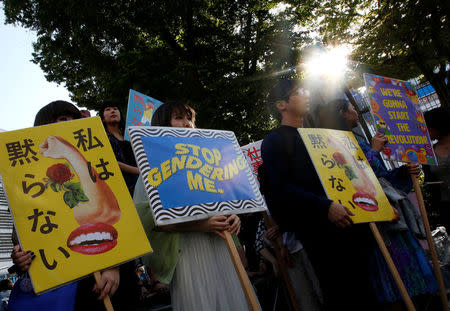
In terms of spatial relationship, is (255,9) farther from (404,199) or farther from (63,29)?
(404,199)

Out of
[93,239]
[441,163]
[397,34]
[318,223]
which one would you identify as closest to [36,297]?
[93,239]

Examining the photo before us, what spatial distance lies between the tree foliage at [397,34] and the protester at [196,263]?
650cm

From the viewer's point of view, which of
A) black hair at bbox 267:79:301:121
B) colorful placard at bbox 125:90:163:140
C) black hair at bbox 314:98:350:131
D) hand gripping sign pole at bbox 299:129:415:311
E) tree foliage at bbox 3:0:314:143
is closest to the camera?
hand gripping sign pole at bbox 299:129:415:311

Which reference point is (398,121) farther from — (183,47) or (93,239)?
(183,47)

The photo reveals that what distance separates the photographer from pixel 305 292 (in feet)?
8.61

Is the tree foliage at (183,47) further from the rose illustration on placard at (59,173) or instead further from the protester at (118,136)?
the rose illustration on placard at (59,173)

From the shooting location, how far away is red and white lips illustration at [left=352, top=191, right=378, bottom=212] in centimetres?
214

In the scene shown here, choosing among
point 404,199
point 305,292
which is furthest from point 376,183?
point 305,292

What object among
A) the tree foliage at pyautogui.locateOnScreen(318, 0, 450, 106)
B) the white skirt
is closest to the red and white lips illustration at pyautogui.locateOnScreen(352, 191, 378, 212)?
the white skirt

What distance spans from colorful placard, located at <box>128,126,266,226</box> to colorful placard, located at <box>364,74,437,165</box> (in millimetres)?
1535

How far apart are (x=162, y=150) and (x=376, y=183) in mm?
1727

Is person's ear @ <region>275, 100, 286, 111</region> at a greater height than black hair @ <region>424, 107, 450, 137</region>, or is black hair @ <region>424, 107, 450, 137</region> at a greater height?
person's ear @ <region>275, 100, 286, 111</region>

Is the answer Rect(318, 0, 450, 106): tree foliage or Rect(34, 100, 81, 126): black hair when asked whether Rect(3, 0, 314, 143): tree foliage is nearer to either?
Rect(318, 0, 450, 106): tree foliage

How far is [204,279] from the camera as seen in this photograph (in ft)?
5.98
